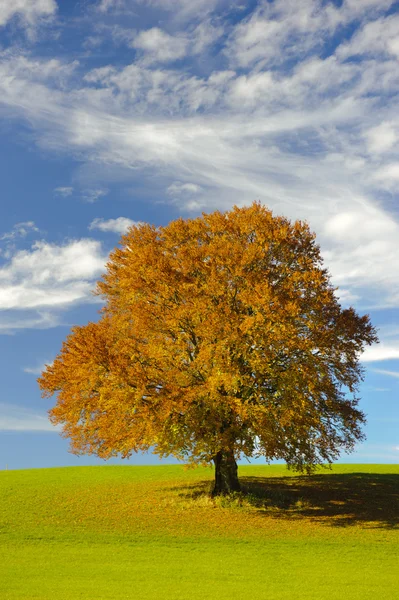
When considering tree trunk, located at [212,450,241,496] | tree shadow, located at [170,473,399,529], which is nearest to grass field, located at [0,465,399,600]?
tree shadow, located at [170,473,399,529]

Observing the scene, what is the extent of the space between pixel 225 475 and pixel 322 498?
6.85 m

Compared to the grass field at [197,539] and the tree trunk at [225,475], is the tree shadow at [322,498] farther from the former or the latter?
the tree trunk at [225,475]

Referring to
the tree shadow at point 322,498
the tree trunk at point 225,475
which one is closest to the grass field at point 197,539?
the tree shadow at point 322,498

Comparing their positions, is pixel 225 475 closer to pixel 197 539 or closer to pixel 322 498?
pixel 322 498

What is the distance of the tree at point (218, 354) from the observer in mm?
30250

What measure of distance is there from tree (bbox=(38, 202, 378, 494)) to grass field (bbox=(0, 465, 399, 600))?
324 centimetres

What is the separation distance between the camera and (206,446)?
30.9 m

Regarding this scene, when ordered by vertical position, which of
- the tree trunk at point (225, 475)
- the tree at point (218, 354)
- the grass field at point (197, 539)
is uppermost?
the tree at point (218, 354)

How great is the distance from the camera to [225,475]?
34.6m

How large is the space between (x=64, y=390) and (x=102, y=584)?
1550 cm

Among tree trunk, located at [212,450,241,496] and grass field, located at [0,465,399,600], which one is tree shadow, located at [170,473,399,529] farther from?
tree trunk, located at [212,450,241,496]

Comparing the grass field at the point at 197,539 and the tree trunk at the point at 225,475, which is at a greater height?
the tree trunk at the point at 225,475

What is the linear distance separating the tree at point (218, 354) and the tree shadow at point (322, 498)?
2.19m

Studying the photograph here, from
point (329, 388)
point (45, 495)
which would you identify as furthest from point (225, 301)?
point (45, 495)
